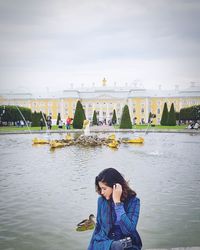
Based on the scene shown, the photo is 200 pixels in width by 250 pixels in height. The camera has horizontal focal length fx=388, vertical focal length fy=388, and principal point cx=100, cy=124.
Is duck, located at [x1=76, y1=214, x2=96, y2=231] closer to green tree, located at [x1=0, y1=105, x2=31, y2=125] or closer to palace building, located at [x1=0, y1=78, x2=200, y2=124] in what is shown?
green tree, located at [x1=0, y1=105, x2=31, y2=125]

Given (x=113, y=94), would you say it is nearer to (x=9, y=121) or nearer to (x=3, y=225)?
(x=9, y=121)

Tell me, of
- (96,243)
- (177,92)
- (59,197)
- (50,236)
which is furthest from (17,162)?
(177,92)

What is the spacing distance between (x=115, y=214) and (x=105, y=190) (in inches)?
6.3

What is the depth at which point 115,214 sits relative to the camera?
2318 millimetres

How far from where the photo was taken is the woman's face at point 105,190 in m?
2.29

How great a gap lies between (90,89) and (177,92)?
14292 millimetres

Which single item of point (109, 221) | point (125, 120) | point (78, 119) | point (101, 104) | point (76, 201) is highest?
point (101, 104)

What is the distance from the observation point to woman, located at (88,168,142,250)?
2.26 metres

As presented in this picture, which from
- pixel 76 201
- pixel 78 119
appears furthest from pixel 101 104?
pixel 76 201

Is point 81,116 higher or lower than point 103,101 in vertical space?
lower

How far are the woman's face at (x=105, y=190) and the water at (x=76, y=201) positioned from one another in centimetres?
140

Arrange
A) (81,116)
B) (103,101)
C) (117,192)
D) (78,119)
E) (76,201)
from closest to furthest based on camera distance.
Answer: (117,192), (76,201), (78,119), (81,116), (103,101)

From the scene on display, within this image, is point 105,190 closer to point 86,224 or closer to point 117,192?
point 117,192

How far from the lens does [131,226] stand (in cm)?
226
